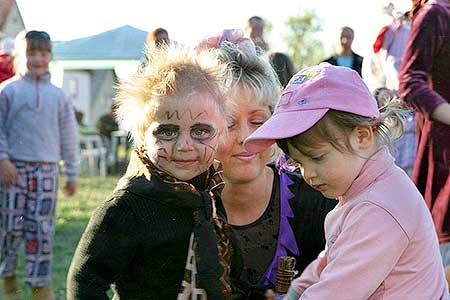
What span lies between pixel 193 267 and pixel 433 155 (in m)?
1.81

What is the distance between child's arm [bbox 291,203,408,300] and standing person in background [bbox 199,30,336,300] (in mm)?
644

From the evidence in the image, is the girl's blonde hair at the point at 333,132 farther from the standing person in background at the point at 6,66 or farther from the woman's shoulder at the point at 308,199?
the standing person in background at the point at 6,66

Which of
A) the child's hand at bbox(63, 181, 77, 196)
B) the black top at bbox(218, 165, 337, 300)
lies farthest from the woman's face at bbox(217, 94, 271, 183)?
the child's hand at bbox(63, 181, 77, 196)

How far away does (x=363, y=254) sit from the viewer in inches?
88.7

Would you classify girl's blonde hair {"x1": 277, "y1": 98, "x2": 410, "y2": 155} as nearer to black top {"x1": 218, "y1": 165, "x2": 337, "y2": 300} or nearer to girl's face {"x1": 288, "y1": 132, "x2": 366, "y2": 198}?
girl's face {"x1": 288, "y1": 132, "x2": 366, "y2": 198}

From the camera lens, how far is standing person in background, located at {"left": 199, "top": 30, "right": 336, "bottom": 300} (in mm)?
2953

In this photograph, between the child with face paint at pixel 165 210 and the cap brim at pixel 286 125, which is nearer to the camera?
the cap brim at pixel 286 125

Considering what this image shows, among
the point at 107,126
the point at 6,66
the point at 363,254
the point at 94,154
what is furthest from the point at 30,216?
the point at 107,126

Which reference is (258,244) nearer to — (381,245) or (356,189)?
(356,189)

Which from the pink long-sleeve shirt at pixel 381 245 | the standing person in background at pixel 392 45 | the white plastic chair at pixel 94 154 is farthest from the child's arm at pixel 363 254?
the white plastic chair at pixel 94 154

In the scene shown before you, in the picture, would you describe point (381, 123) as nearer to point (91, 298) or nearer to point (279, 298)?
point (279, 298)

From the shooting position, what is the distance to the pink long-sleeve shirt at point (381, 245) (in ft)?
7.39

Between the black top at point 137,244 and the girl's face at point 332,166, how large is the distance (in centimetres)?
38

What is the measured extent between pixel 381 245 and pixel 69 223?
7.16 m
